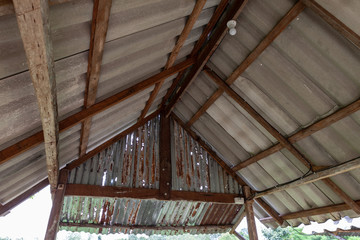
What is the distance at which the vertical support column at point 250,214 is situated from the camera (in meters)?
5.52

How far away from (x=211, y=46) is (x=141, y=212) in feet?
14.9

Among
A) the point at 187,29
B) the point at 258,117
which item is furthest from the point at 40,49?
the point at 258,117

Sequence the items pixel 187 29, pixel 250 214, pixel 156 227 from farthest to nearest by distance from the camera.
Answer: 1. pixel 156 227
2. pixel 250 214
3. pixel 187 29

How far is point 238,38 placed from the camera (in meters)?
3.70

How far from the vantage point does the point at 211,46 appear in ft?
12.7

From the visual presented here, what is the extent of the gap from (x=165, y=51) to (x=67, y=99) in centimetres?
149

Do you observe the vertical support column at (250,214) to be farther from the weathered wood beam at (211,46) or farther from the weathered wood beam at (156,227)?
the weathered wood beam at (211,46)

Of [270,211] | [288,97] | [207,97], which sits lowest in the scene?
[270,211]

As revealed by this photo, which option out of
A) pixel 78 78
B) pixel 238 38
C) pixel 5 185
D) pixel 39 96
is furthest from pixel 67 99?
pixel 238 38

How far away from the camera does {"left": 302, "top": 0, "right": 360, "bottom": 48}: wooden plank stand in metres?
2.60

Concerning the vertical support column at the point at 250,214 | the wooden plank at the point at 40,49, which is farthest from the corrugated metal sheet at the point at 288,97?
the wooden plank at the point at 40,49

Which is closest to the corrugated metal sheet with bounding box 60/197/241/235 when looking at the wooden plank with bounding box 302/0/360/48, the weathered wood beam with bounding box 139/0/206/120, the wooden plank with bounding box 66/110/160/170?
the wooden plank with bounding box 66/110/160/170

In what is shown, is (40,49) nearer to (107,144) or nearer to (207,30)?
(207,30)

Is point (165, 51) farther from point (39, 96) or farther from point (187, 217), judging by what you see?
point (187, 217)
